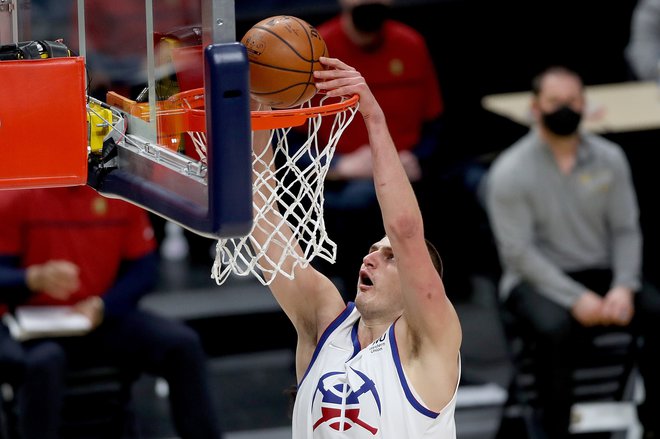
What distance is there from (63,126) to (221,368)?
12.5 feet

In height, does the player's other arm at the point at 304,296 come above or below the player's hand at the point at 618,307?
above

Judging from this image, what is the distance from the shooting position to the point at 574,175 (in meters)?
6.09

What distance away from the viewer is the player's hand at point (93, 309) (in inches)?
217

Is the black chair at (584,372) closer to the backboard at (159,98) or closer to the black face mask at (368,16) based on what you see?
the black face mask at (368,16)

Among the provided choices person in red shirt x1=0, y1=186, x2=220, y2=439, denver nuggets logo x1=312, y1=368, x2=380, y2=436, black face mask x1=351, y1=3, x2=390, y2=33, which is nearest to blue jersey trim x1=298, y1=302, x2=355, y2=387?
denver nuggets logo x1=312, y1=368, x2=380, y2=436

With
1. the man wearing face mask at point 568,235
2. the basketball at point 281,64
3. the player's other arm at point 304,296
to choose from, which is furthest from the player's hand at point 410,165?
the basketball at point 281,64

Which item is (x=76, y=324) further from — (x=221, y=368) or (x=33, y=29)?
(x=33, y=29)

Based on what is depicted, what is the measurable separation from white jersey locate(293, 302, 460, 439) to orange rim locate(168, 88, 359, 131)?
2.29 ft

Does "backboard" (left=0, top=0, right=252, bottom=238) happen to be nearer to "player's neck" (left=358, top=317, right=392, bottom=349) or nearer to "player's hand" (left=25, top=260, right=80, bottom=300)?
"player's neck" (left=358, top=317, right=392, bottom=349)

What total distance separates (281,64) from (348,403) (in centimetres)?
95

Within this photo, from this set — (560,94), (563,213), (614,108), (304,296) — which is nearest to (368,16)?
(560,94)

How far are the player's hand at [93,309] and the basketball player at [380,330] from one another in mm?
1801

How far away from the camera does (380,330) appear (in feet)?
12.3

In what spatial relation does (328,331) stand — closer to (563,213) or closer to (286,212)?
(286,212)
